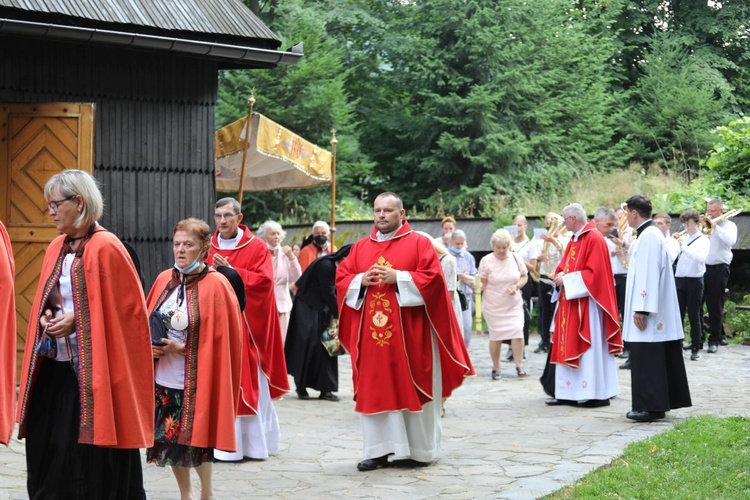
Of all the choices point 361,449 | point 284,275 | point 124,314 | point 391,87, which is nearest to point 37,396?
point 124,314

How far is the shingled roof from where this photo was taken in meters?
10.2

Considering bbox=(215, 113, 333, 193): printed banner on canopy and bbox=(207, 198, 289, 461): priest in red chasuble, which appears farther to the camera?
bbox=(215, 113, 333, 193): printed banner on canopy

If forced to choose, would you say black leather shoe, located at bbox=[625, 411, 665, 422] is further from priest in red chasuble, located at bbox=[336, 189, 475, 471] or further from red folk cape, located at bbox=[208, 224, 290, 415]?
red folk cape, located at bbox=[208, 224, 290, 415]

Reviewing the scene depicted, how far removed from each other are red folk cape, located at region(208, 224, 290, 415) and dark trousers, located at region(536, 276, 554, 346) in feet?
24.6

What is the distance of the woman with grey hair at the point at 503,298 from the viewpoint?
13.6 meters

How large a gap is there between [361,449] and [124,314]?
3.92m

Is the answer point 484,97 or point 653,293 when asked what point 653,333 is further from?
point 484,97

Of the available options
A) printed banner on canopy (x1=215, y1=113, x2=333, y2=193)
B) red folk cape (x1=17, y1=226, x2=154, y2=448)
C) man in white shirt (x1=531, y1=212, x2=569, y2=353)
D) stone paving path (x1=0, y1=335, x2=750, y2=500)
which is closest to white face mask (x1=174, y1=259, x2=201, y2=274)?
red folk cape (x1=17, y1=226, x2=154, y2=448)

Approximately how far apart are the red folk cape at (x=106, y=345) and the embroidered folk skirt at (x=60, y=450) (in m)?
0.06

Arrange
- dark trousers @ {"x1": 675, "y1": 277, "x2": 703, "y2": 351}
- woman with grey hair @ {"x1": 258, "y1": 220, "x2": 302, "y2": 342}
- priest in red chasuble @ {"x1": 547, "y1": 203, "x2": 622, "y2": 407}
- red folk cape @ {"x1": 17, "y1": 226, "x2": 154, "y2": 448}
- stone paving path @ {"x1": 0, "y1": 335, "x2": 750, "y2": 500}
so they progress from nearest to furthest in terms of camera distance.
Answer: red folk cape @ {"x1": 17, "y1": 226, "x2": 154, "y2": 448} → stone paving path @ {"x1": 0, "y1": 335, "x2": 750, "y2": 500} → priest in red chasuble @ {"x1": 547, "y1": 203, "x2": 622, "y2": 407} → woman with grey hair @ {"x1": 258, "y1": 220, "x2": 302, "y2": 342} → dark trousers @ {"x1": 675, "y1": 277, "x2": 703, "y2": 351}

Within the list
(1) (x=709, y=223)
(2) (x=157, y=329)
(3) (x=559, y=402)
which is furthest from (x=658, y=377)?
(1) (x=709, y=223)

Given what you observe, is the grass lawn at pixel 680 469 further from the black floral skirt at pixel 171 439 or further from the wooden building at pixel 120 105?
the wooden building at pixel 120 105

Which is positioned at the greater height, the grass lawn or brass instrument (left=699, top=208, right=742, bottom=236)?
brass instrument (left=699, top=208, right=742, bottom=236)

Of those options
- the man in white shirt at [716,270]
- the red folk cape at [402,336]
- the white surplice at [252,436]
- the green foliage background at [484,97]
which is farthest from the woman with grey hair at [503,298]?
the green foliage background at [484,97]
